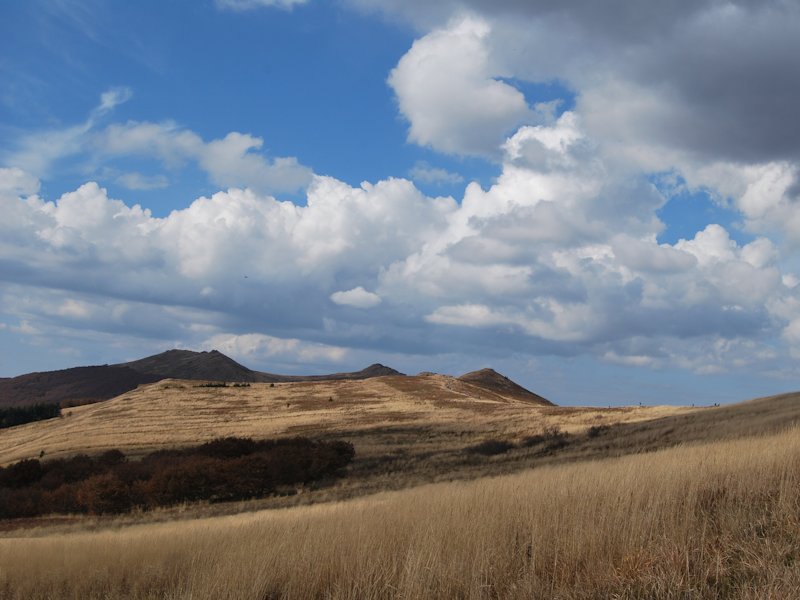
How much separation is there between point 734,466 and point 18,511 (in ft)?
109

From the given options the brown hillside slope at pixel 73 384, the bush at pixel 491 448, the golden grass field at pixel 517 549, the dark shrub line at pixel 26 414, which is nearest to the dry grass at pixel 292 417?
the bush at pixel 491 448

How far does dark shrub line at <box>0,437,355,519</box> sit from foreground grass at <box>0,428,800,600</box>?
873 inches

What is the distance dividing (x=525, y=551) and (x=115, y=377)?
656ft

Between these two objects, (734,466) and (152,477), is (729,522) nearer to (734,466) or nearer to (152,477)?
(734,466)

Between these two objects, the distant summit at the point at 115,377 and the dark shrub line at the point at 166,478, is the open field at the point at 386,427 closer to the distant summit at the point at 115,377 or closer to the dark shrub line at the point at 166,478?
the dark shrub line at the point at 166,478

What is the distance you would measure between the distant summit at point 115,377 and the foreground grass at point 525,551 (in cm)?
16336

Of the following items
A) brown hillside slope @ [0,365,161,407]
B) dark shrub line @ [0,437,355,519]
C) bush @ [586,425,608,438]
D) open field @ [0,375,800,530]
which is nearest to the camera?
open field @ [0,375,800,530]

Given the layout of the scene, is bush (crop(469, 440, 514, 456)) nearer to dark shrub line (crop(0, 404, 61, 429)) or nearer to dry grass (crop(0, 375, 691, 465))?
dry grass (crop(0, 375, 691, 465))

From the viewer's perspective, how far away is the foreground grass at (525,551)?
20.5 ft

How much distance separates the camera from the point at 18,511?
32031 millimetres

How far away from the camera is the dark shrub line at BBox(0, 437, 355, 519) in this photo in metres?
31.6

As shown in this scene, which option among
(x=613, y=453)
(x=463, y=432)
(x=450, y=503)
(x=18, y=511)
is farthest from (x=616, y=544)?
(x=463, y=432)

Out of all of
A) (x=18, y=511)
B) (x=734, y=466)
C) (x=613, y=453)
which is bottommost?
(x=18, y=511)

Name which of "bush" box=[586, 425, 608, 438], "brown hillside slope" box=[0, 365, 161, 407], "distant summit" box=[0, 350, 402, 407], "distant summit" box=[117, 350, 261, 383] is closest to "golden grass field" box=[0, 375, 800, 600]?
"bush" box=[586, 425, 608, 438]
